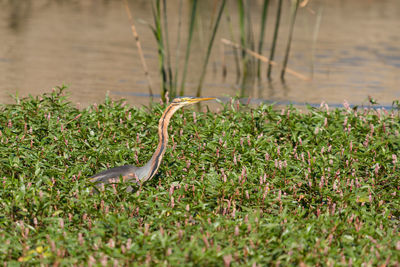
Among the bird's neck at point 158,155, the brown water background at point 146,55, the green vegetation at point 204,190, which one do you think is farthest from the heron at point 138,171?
the brown water background at point 146,55

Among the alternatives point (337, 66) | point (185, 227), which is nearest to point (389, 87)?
point (337, 66)

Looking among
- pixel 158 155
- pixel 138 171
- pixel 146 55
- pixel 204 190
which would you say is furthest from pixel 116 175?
pixel 146 55

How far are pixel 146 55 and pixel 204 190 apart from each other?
18645 mm

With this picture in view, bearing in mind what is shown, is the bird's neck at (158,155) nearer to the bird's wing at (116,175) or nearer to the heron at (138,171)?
the heron at (138,171)

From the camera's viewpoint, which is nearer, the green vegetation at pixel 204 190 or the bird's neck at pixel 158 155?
the green vegetation at pixel 204 190

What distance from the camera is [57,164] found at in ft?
26.8

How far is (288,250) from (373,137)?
172 inches

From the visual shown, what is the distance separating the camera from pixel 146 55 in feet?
83.1

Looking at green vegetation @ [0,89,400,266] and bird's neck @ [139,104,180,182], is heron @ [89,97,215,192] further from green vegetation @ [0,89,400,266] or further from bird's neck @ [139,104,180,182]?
green vegetation @ [0,89,400,266]

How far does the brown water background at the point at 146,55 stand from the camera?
18828 millimetres

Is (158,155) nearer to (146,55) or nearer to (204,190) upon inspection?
(204,190)

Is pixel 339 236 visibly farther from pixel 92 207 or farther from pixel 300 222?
Result: pixel 92 207

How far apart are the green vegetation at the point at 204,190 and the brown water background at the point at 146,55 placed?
1171 mm

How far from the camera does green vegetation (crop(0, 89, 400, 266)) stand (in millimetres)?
5738
